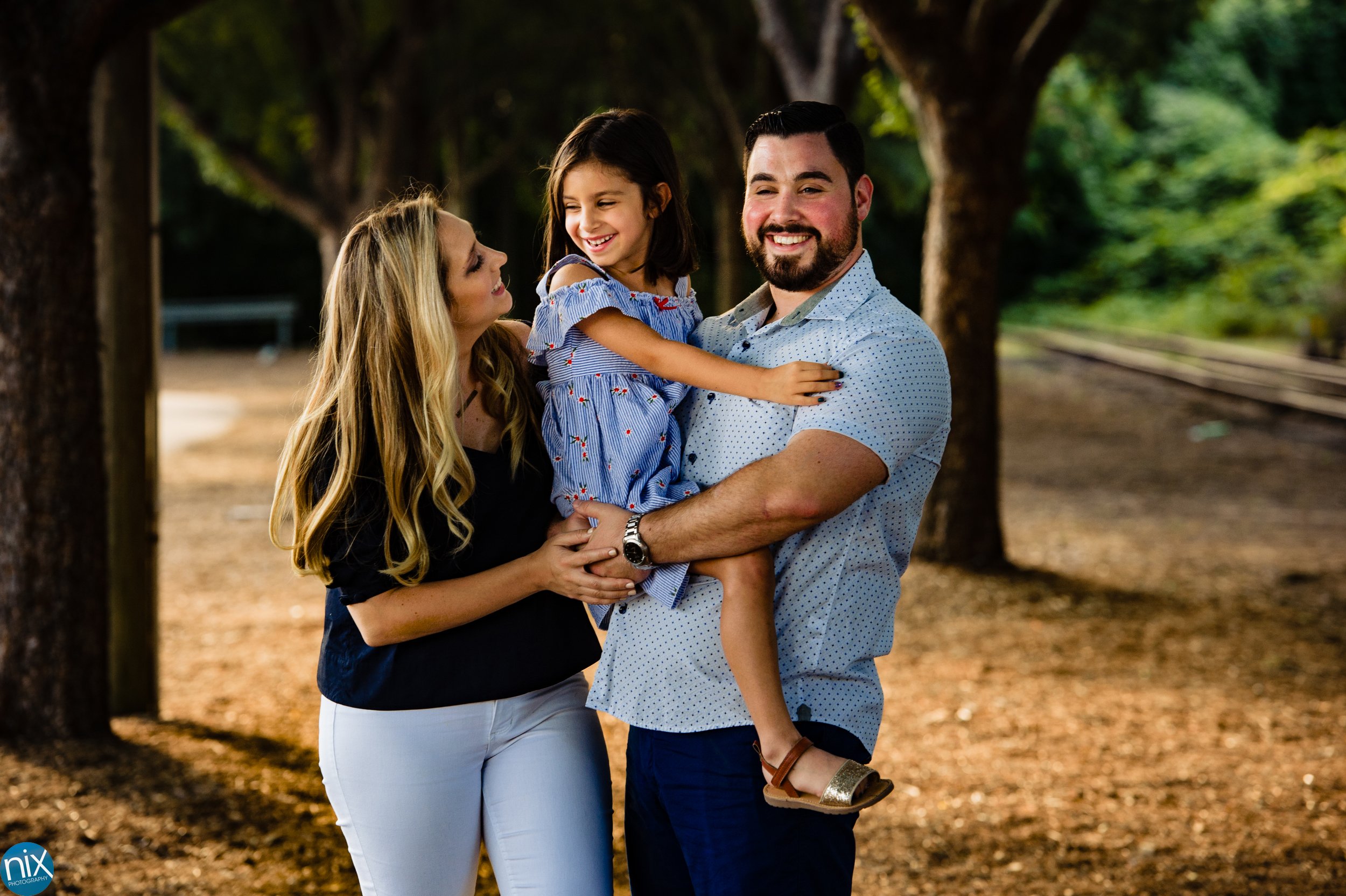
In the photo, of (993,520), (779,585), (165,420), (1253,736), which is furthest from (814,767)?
(165,420)

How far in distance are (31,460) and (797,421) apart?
3.27 metres

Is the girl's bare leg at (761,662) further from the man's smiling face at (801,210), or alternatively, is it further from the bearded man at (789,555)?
the man's smiling face at (801,210)

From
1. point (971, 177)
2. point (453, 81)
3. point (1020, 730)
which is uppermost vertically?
point (453, 81)

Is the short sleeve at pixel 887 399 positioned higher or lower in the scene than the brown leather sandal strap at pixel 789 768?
higher

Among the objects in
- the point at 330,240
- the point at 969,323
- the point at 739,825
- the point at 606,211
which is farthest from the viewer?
the point at 330,240

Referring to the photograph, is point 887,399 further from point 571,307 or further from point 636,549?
point 571,307

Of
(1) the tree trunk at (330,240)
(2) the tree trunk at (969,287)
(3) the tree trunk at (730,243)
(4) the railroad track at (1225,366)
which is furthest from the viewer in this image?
(4) the railroad track at (1225,366)

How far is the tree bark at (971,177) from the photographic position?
6934 mm

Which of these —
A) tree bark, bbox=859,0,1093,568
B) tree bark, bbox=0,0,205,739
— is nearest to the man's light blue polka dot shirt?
tree bark, bbox=0,0,205,739

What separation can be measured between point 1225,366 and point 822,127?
63.4 ft

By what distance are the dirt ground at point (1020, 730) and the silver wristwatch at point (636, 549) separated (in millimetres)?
904

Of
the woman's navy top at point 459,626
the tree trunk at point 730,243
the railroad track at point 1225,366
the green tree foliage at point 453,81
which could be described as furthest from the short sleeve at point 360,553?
the railroad track at point 1225,366

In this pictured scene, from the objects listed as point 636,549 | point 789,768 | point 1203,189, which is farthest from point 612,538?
point 1203,189

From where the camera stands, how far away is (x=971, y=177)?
725 centimetres
